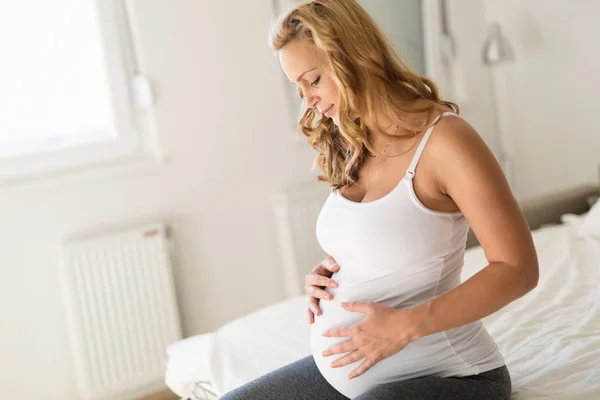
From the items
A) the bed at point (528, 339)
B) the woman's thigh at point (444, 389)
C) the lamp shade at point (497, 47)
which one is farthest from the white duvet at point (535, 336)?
the lamp shade at point (497, 47)

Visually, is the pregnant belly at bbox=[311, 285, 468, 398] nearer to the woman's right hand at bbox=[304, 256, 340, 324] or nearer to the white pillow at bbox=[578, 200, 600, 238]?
the woman's right hand at bbox=[304, 256, 340, 324]

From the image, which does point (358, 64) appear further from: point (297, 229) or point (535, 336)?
point (297, 229)

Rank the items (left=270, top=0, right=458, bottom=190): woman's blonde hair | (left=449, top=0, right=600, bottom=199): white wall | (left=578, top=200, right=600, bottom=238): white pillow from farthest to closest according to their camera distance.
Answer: (left=449, top=0, right=600, bottom=199): white wall, (left=578, top=200, right=600, bottom=238): white pillow, (left=270, top=0, right=458, bottom=190): woman's blonde hair

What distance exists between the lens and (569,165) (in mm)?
3219

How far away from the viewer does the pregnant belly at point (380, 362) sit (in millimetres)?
1123

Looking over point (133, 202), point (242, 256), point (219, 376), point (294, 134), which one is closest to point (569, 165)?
point (294, 134)

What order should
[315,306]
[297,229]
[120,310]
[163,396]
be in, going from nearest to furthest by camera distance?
[315,306] < [120,310] < [163,396] < [297,229]

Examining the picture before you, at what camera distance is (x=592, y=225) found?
2250 millimetres

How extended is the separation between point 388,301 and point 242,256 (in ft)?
5.67

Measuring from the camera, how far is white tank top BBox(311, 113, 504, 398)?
1.11 metres

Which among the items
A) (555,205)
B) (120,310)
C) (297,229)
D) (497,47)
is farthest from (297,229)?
(497,47)

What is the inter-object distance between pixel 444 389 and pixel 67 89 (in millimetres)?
1953

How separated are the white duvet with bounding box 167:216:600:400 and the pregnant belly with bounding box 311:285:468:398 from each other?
266 millimetres

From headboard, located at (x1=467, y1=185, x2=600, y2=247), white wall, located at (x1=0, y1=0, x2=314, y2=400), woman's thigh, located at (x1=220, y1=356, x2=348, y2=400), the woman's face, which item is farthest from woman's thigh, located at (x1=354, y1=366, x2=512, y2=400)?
→ white wall, located at (x1=0, y1=0, x2=314, y2=400)
